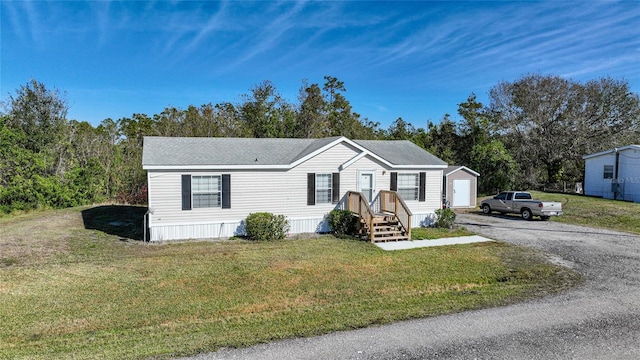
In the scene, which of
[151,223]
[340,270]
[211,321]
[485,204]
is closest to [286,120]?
[485,204]

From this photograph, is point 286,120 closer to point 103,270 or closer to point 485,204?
point 485,204

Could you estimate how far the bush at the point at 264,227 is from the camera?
1390 centimetres

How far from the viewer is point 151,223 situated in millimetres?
13523

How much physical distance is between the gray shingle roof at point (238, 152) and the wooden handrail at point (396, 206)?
155 centimetres

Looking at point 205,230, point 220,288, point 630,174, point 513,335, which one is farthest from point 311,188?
point 630,174

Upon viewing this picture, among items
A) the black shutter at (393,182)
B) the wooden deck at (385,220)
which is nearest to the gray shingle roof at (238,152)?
the black shutter at (393,182)

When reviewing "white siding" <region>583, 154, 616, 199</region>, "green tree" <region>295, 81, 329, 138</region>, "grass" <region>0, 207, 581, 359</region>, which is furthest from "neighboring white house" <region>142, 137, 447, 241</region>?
"white siding" <region>583, 154, 616, 199</region>

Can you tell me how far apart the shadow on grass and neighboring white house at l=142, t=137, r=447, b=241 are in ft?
7.06

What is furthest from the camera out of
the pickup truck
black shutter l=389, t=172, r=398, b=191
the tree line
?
the tree line

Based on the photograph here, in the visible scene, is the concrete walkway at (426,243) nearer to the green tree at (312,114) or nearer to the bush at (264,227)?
the bush at (264,227)

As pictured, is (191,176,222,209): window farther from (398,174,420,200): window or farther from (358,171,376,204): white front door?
(398,174,420,200): window

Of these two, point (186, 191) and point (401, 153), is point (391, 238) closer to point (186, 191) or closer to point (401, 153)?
point (401, 153)

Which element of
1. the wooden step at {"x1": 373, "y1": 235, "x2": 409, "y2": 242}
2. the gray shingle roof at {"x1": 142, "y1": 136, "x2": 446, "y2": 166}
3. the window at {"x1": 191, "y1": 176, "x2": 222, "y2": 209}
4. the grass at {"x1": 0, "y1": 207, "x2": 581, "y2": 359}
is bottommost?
the grass at {"x1": 0, "y1": 207, "x2": 581, "y2": 359}

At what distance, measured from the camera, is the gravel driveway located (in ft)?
18.4
